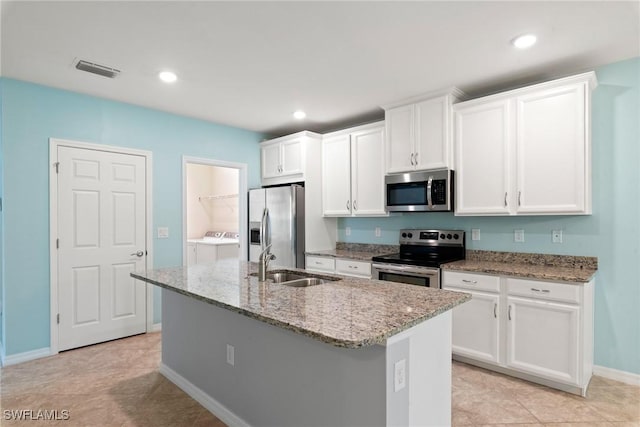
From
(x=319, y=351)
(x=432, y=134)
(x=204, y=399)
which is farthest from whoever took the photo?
(x=432, y=134)

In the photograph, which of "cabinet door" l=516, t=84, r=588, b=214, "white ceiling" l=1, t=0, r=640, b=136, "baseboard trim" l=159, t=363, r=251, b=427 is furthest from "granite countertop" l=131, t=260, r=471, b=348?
"white ceiling" l=1, t=0, r=640, b=136

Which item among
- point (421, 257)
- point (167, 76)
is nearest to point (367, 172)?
point (421, 257)

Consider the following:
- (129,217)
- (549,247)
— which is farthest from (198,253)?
(549,247)

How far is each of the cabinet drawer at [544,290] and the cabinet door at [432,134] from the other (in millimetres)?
1220

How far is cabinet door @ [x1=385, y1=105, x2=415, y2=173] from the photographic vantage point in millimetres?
3539

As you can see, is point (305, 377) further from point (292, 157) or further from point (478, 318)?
point (292, 157)

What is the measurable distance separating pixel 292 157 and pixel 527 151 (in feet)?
8.73

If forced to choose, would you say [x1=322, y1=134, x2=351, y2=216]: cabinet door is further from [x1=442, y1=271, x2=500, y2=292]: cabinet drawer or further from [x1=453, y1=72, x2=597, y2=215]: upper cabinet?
[x1=442, y1=271, x2=500, y2=292]: cabinet drawer

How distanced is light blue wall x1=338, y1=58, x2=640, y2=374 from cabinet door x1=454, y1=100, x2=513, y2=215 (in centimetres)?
57

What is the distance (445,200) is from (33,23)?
3355 mm

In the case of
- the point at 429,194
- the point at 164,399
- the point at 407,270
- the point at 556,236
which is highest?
the point at 429,194

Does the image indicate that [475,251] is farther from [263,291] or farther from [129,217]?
[129,217]

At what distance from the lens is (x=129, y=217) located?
3748mm

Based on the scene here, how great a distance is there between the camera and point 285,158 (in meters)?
4.61
